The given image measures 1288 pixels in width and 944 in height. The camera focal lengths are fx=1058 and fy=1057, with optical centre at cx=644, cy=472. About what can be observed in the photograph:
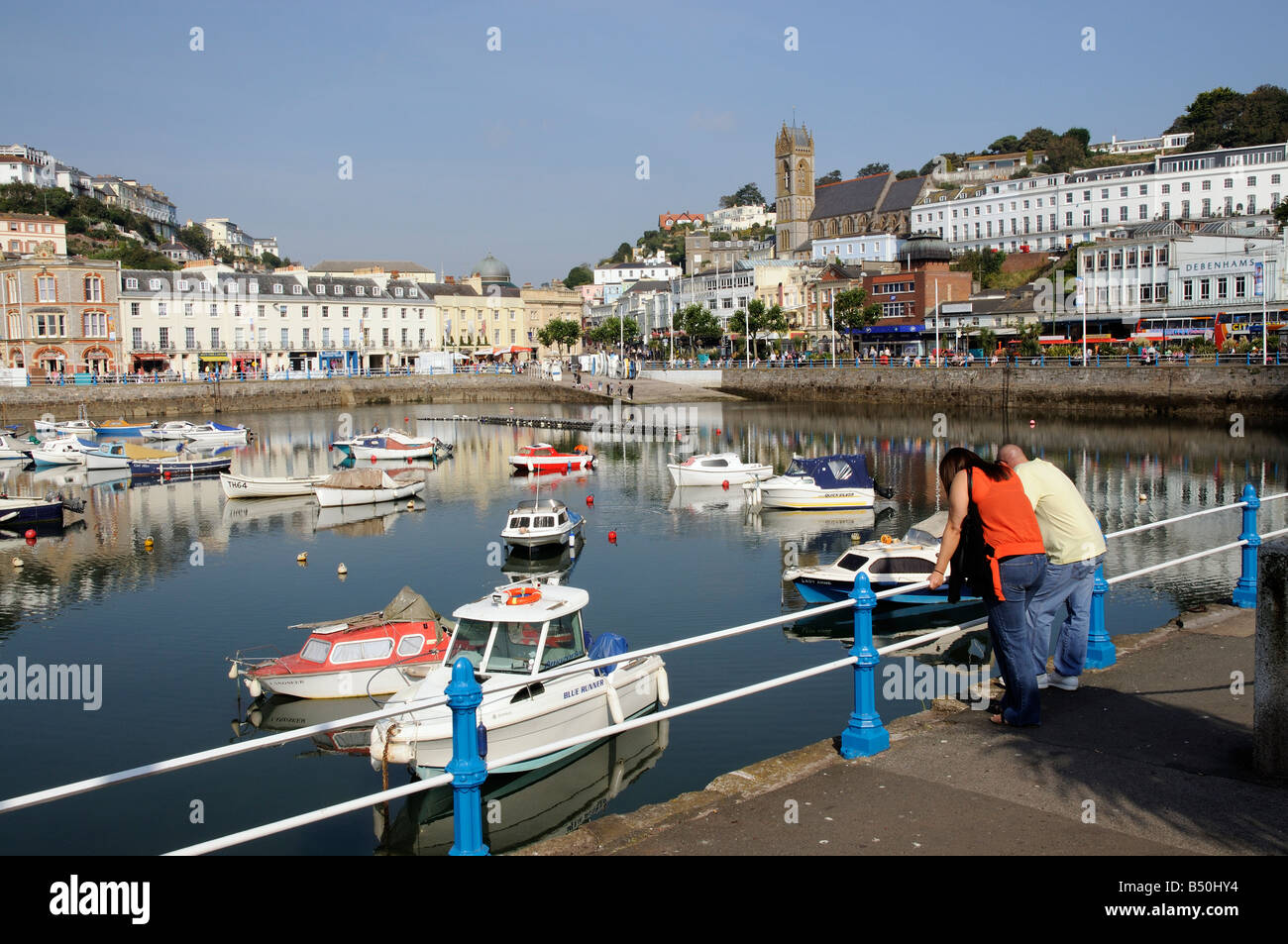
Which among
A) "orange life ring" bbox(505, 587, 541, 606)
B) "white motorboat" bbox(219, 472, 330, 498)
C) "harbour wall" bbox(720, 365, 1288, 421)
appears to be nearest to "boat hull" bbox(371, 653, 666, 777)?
"orange life ring" bbox(505, 587, 541, 606)

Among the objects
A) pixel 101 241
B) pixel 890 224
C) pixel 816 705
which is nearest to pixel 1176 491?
pixel 816 705

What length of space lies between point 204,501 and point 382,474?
9.05 m

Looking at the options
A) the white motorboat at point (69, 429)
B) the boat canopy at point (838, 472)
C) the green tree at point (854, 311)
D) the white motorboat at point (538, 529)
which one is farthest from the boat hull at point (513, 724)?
the green tree at point (854, 311)

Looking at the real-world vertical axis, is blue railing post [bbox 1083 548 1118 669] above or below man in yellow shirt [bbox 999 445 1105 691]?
below

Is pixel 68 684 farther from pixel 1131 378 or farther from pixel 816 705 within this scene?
pixel 1131 378

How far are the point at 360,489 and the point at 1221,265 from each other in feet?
255

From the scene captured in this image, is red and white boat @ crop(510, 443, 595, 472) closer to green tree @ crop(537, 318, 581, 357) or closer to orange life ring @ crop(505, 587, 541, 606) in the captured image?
orange life ring @ crop(505, 587, 541, 606)

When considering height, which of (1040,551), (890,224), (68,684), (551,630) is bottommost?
(68,684)

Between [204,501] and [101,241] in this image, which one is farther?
[101,241]

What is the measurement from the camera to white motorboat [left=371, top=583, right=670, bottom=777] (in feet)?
50.0

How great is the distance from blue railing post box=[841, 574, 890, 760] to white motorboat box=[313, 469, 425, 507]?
40.4 meters

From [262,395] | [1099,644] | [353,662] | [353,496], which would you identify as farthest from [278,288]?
[1099,644]

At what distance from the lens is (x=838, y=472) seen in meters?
42.7

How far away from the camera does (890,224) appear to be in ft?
Answer: 531
